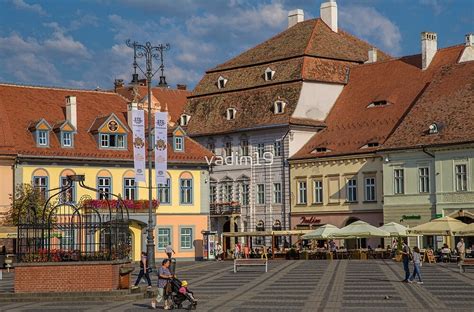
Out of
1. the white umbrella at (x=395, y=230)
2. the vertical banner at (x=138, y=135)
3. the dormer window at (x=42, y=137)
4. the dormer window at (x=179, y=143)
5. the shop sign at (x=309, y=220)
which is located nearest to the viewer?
the vertical banner at (x=138, y=135)

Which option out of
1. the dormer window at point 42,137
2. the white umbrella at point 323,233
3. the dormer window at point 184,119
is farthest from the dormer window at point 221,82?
the white umbrella at point 323,233

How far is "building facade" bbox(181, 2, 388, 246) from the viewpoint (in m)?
81.9

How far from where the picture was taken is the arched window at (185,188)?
7612cm

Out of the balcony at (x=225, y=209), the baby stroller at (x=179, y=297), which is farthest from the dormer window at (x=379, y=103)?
the baby stroller at (x=179, y=297)

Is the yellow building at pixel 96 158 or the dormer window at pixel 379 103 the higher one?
the dormer window at pixel 379 103

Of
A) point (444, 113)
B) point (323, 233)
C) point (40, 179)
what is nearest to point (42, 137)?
point (40, 179)

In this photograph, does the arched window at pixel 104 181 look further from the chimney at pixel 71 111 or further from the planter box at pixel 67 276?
the planter box at pixel 67 276

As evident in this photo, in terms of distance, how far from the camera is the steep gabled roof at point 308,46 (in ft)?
275

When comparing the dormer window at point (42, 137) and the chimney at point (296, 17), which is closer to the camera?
the dormer window at point (42, 137)

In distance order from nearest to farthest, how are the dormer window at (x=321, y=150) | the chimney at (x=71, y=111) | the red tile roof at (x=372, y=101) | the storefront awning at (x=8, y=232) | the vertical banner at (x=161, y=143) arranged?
1. the vertical banner at (x=161, y=143)
2. the storefront awning at (x=8, y=232)
3. the chimney at (x=71, y=111)
4. the red tile roof at (x=372, y=101)
5. the dormer window at (x=321, y=150)

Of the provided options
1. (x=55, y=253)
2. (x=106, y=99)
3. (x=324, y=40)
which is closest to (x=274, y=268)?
(x=55, y=253)

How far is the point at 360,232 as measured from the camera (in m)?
65.6

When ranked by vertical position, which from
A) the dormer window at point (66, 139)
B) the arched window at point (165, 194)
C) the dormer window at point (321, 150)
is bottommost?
the arched window at point (165, 194)

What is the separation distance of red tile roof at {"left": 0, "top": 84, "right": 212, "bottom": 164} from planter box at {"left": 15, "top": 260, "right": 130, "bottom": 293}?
32454mm
